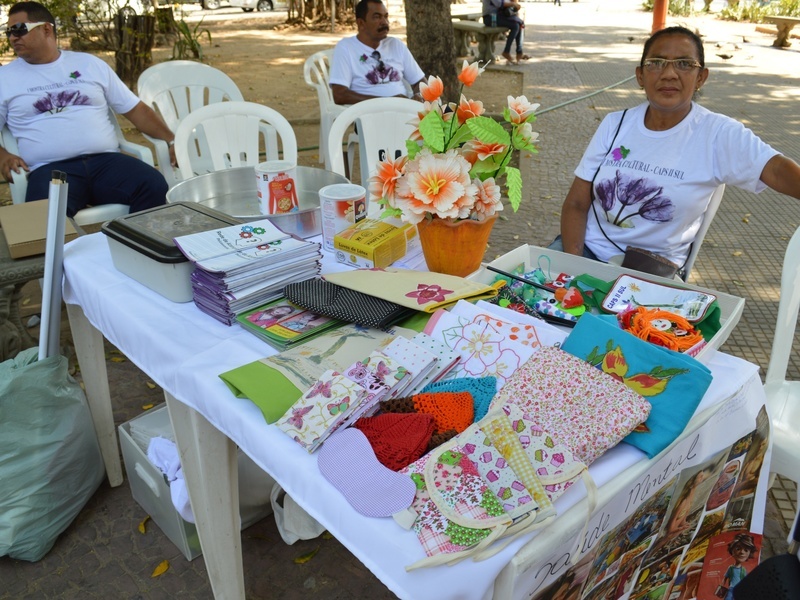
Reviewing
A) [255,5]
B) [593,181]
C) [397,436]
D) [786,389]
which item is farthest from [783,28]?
[255,5]

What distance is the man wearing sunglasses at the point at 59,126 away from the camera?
332cm

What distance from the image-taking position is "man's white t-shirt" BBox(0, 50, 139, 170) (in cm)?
337

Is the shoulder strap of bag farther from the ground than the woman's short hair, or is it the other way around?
the woman's short hair

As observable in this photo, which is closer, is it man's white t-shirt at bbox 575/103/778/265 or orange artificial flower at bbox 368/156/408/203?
orange artificial flower at bbox 368/156/408/203

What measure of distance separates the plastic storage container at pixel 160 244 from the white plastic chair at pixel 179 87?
2.70m

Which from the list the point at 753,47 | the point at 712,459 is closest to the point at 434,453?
the point at 712,459

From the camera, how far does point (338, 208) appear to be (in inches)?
74.9

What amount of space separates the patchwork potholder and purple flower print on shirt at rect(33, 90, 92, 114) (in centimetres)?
261

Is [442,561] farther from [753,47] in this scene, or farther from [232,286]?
[753,47]

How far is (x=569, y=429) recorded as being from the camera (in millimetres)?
1109

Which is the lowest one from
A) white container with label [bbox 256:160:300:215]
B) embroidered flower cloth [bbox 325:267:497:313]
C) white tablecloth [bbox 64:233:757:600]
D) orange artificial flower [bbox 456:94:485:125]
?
white tablecloth [bbox 64:233:757:600]

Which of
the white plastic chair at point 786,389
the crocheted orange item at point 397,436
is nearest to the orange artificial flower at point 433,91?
the crocheted orange item at point 397,436

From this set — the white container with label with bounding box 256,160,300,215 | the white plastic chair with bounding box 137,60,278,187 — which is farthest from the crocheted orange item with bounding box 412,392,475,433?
the white plastic chair with bounding box 137,60,278,187

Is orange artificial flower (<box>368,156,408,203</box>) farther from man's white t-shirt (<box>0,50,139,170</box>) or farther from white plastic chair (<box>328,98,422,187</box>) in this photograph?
man's white t-shirt (<box>0,50,139,170</box>)
